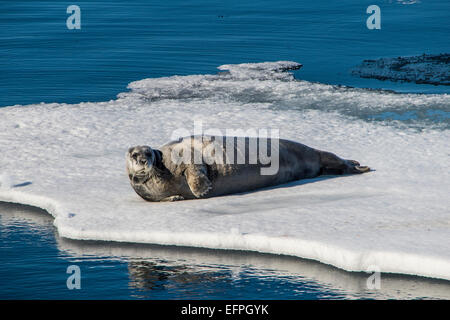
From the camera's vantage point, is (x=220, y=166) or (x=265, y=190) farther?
(x=265, y=190)

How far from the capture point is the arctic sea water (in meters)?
5.47

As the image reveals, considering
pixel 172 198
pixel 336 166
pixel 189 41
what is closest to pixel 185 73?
pixel 189 41

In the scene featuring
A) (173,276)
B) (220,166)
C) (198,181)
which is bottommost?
(173,276)

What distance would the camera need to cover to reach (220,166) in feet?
23.5

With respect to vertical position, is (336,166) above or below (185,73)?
below

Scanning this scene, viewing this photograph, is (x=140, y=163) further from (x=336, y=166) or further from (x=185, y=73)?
(x=185, y=73)

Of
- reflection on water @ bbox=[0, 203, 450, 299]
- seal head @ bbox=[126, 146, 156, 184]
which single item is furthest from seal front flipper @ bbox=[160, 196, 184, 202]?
reflection on water @ bbox=[0, 203, 450, 299]

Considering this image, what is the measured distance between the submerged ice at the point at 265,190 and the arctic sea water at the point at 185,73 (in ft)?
0.35

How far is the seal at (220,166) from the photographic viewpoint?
6992 millimetres

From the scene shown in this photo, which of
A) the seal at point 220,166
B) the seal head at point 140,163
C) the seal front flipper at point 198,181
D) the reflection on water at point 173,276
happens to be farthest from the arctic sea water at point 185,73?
the seal front flipper at point 198,181

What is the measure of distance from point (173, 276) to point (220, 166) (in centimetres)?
174

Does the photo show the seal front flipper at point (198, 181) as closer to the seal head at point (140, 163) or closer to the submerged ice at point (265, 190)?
the submerged ice at point (265, 190)

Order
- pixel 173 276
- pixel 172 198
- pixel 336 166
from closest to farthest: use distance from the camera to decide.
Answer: pixel 173 276 → pixel 172 198 → pixel 336 166

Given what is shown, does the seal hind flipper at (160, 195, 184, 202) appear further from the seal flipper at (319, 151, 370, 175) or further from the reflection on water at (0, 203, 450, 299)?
the seal flipper at (319, 151, 370, 175)
